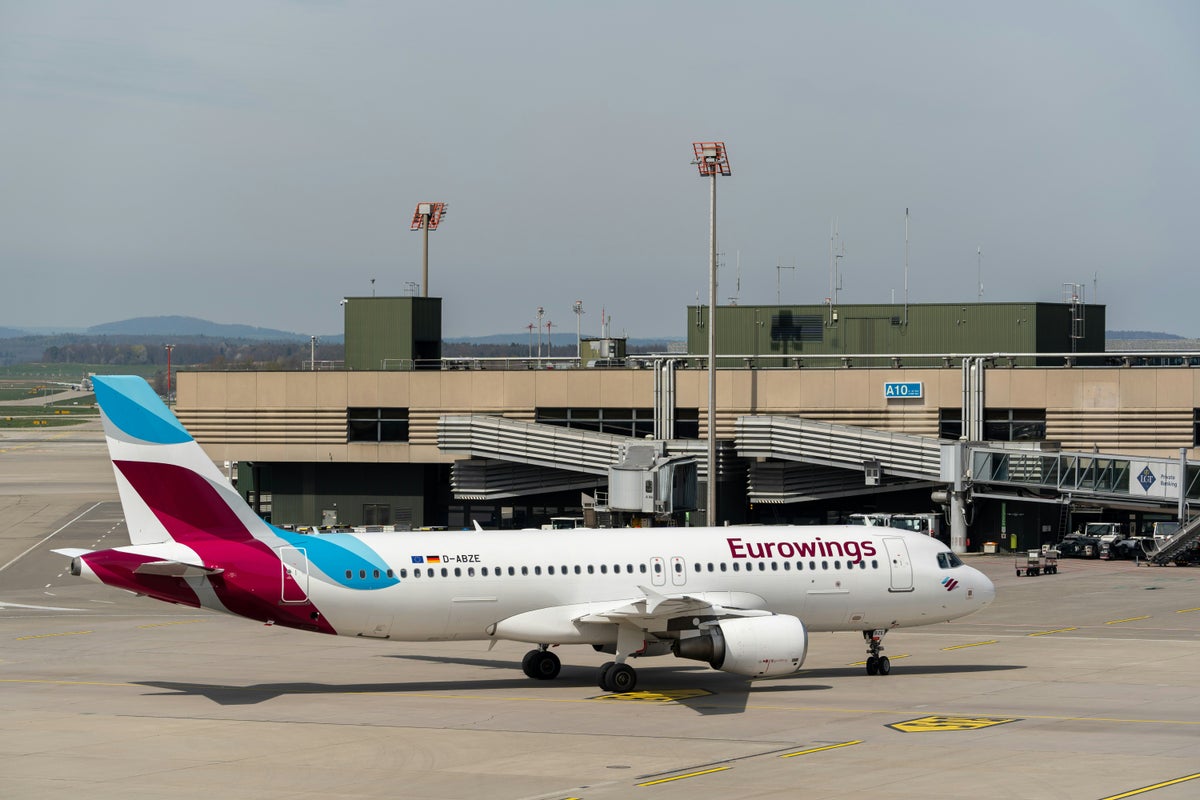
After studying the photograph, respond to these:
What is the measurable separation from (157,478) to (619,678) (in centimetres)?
1309

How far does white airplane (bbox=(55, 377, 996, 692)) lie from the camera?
4094cm

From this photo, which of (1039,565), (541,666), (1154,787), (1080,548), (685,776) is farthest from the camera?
(1080,548)

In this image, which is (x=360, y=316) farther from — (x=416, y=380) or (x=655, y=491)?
(x=655, y=491)

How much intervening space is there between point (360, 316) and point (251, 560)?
61.9 metres

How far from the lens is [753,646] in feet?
133

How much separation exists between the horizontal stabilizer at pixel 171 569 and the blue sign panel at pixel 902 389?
55892 mm

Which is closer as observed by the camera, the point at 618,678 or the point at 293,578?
the point at 293,578

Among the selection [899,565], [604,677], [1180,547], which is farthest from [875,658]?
[1180,547]

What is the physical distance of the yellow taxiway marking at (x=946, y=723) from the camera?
118 feet

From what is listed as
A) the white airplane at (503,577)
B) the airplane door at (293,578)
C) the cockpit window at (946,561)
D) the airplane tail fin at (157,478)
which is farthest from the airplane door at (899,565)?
the airplane tail fin at (157,478)

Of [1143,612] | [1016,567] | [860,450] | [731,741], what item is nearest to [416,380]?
[860,450]

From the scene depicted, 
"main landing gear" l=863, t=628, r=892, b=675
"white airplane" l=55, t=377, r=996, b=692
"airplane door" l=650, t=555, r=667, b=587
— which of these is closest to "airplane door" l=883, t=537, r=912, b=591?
"white airplane" l=55, t=377, r=996, b=692

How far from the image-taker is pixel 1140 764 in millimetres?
31484

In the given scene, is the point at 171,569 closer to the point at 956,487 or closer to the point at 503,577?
the point at 503,577
